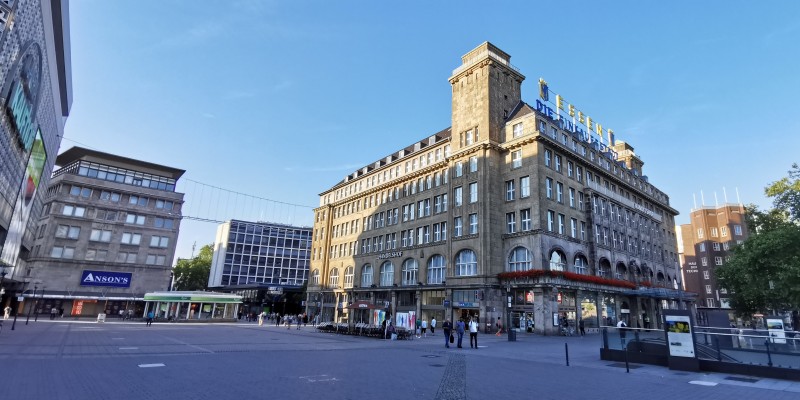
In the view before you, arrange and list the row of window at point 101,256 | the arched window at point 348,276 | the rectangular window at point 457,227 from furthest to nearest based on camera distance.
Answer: the arched window at point 348,276 → the row of window at point 101,256 → the rectangular window at point 457,227

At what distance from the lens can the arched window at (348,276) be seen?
67.2 metres

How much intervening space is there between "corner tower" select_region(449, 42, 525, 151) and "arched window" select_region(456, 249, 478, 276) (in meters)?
13.8

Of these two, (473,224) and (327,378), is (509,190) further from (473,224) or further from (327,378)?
(327,378)

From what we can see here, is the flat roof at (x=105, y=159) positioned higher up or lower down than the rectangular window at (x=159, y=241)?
higher up

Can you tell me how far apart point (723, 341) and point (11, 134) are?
38.7 m

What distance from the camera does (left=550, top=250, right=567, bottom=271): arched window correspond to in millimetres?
43500

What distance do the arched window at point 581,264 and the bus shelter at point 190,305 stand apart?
44626mm

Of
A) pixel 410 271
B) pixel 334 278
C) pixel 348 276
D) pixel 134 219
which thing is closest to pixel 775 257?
pixel 410 271

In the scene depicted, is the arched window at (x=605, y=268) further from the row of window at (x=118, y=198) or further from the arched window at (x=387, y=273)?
the row of window at (x=118, y=198)

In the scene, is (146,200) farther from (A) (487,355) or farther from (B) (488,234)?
(A) (487,355)

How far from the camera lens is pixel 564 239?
45250 mm

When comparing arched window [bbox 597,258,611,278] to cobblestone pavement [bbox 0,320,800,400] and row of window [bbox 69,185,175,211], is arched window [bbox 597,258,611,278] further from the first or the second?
row of window [bbox 69,185,175,211]

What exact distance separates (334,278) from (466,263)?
31874mm

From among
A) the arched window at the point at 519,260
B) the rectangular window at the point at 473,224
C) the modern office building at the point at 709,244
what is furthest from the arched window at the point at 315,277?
the modern office building at the point at 709,244
